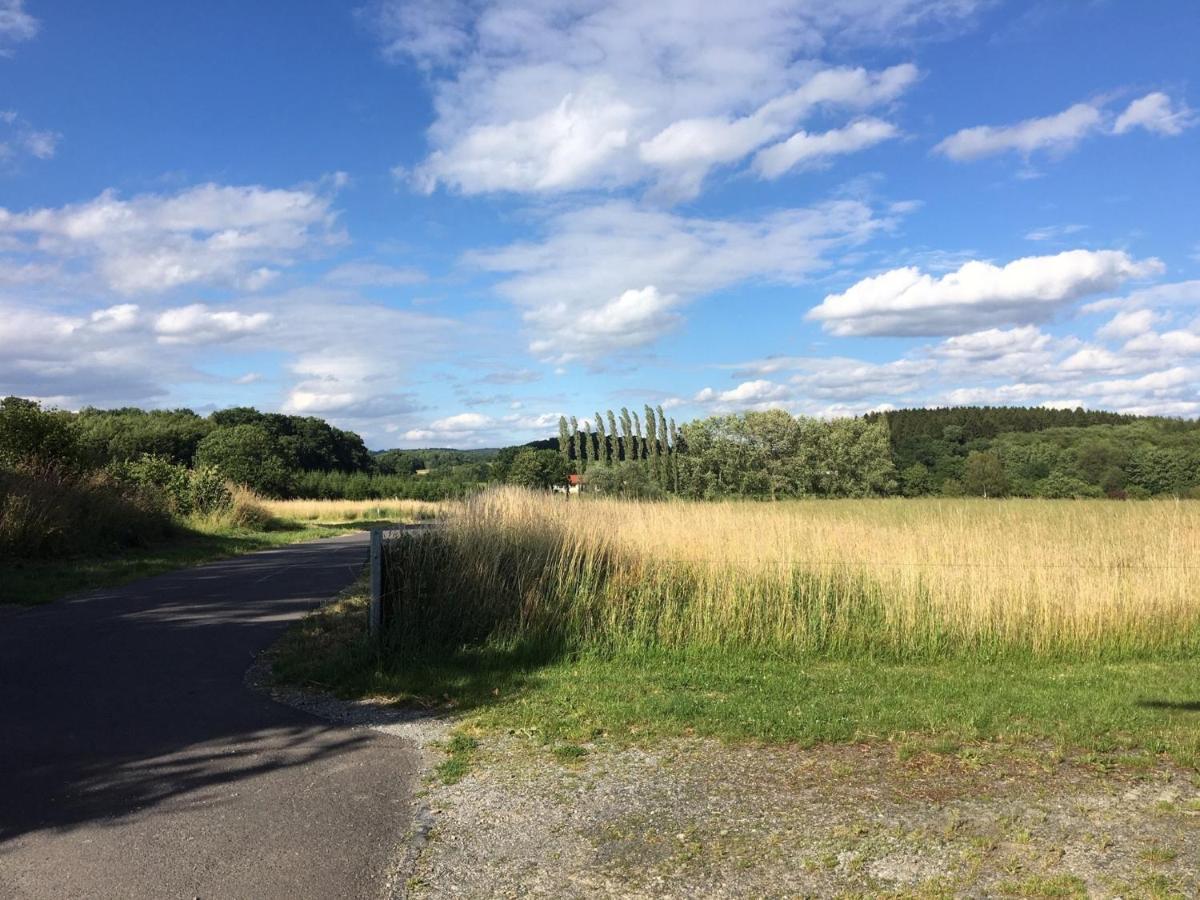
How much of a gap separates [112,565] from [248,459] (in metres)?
25.3

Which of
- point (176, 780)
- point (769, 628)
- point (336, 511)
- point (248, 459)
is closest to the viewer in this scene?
point (176, 780)

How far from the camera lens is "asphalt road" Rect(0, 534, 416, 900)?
12.9 ft

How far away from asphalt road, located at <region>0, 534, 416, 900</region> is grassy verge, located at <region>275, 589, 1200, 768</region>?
1069mm

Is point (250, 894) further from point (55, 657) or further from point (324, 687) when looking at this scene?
point (55, 657)

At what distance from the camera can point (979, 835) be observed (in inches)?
168

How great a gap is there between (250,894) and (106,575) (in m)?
13.1

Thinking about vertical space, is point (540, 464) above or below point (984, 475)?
above

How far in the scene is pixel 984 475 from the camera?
29688 millimetres

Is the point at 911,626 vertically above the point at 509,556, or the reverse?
the point at 509,556

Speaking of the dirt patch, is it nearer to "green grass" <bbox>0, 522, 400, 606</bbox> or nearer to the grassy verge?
the grassy verge

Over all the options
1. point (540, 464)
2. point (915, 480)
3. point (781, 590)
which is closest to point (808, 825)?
point (781, 590)

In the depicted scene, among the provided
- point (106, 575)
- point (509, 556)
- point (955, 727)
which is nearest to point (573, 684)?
point (509, 556)

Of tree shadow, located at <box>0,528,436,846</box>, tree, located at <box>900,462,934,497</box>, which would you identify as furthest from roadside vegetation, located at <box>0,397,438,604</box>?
tree, located at <box>900,462,934,497</box>

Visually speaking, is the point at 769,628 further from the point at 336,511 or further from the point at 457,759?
the point at 336,511
